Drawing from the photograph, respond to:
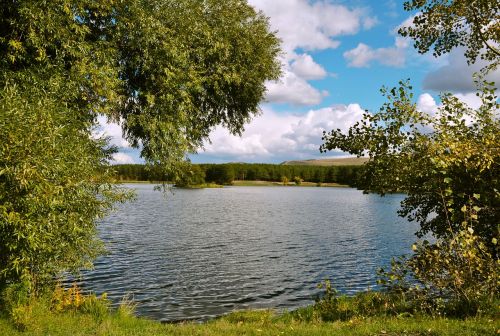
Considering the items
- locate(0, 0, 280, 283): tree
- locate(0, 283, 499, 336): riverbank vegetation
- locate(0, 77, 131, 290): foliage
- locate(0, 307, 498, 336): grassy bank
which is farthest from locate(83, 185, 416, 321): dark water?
locate(0, 0, 280, 283): tree

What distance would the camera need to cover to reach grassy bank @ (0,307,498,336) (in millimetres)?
11344

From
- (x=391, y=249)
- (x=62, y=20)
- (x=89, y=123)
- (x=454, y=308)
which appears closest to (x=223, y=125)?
(x=89, y=123)

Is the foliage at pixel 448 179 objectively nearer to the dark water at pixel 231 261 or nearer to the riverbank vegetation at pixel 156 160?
the riverbank vegetation at pixel 156 160

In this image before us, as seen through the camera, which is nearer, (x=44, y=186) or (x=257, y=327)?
(x=44, y=186)

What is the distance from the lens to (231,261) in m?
33.4

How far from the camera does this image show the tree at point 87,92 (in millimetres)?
11122

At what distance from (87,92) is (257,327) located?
35.8ft

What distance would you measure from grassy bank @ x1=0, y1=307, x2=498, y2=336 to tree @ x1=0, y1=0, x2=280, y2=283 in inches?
71.4

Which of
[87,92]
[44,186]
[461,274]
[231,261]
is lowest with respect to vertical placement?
[231,261]

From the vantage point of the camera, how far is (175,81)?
1839 centimetres

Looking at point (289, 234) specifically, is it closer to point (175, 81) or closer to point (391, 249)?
point (391, 249)

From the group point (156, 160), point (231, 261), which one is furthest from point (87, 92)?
point (231, 261)

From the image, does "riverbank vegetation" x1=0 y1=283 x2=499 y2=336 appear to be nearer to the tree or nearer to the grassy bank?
the grassy bank

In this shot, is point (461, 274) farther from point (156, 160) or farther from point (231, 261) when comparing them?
point (231, 261)
